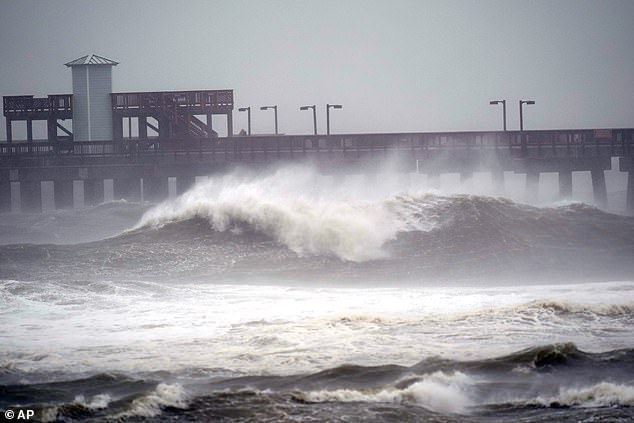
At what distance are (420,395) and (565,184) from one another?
160 feet

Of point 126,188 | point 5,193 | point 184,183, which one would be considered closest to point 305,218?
point 184,183

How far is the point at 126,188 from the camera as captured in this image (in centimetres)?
5494

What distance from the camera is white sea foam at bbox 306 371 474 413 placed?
1016cm

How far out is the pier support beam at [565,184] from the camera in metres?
56.8

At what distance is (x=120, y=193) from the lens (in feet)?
180

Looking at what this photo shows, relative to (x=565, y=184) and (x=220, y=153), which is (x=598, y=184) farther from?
(x=220, y=153)

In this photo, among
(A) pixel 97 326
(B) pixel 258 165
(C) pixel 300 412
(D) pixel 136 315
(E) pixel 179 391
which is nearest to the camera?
(C) pixel 300 412

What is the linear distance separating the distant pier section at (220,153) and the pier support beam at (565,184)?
6cm

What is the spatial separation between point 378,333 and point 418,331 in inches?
26.2

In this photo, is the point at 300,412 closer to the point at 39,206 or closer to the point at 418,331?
the point at 418,331

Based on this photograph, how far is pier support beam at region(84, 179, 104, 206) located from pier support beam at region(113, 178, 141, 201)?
3.14 feet

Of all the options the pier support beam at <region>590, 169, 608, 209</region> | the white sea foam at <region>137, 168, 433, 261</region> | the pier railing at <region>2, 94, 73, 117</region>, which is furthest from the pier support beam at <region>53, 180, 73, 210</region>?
the pier support beam at <region>590, 169, 608, 209</region>

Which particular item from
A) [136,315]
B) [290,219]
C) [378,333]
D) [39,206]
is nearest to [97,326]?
[136,315]

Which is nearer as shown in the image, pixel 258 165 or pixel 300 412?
pixel 300 412
